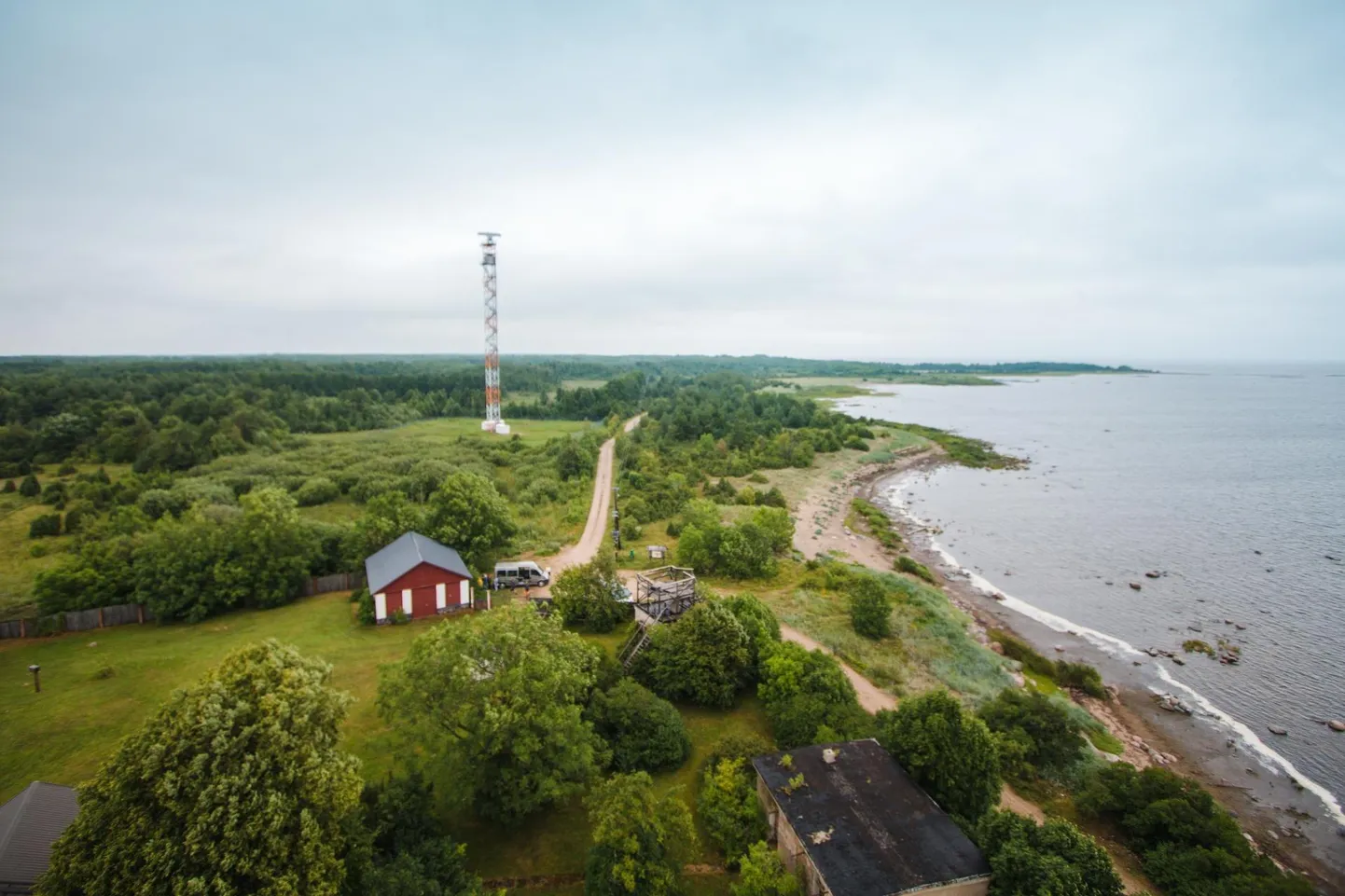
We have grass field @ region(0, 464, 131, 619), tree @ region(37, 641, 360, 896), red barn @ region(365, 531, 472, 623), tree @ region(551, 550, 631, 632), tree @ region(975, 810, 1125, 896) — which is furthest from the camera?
grass field @ region(0, 464, 131, 619)

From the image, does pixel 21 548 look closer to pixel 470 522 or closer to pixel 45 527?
pixel 45 527

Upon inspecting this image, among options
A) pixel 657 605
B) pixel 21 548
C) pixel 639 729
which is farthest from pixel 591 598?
pixel 21 548

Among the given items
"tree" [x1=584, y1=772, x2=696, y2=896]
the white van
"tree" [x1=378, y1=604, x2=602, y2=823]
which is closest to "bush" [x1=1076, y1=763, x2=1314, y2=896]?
"tree" [x1=584, y1=772, x2=696, y2=896]

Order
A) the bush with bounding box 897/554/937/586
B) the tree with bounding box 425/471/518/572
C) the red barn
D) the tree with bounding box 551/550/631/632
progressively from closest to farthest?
the tree with bounding box 551/550/631/632, the red barn, the tree with bounding box 425/471/518/572, the bush with bounding box 897/554/937/586

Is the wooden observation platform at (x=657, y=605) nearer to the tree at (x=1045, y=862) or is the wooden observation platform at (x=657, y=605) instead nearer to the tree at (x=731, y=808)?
the tree at (x=731, y=808)

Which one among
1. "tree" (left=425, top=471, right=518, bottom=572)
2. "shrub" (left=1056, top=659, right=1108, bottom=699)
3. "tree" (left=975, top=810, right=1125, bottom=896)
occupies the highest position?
"tree" (left=425, top=471, right=518, bottom=572)

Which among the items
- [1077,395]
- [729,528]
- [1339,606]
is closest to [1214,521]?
[1339,606]

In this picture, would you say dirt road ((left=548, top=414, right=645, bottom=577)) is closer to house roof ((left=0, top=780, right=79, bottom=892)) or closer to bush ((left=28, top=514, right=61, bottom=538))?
house roof ((left=0, top=780, right=79, bottom=892))
